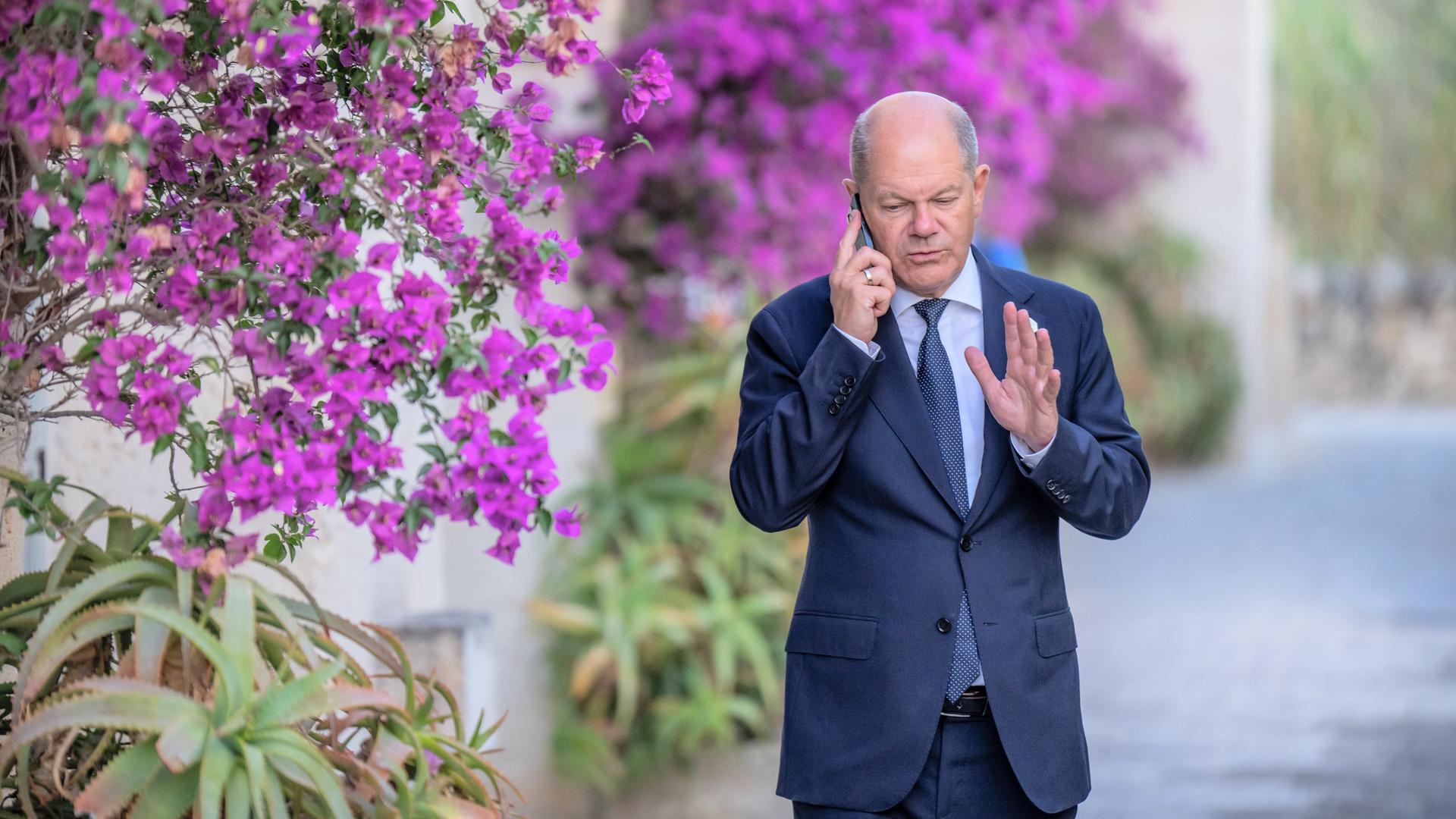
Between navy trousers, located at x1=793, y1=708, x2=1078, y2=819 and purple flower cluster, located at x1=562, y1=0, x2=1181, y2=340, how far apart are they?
3615 millimetres

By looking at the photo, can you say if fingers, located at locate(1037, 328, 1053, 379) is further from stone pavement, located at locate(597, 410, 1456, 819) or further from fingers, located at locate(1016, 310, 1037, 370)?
stone pavement, located at locate(597, 410, 1456, 819)

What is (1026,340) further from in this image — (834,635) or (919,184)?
(834,635)

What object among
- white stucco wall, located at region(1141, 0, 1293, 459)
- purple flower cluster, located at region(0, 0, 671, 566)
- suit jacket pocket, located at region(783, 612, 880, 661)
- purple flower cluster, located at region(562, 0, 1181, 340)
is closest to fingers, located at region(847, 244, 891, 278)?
purple flower cluster, located at region(0, 0, 671, 566)

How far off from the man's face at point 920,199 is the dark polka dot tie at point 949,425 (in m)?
0.10

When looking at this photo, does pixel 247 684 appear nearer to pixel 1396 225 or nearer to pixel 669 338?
pixel 669 338

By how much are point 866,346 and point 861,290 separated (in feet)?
0.26

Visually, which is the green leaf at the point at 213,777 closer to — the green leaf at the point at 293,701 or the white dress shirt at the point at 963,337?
the green leaf at the point at 293,701

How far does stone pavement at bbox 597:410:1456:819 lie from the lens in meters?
5.45

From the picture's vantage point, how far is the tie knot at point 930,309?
2.58 m

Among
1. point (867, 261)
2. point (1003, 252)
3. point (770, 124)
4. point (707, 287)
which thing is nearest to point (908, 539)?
point (867, 261)

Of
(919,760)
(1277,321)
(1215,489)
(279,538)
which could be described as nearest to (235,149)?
(279,538)

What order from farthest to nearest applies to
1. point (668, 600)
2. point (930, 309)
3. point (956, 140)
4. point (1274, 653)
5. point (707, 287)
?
point (1274, 653) < point (707, 287) < point (668, 600) < point (930, 309) < point (956, 140)

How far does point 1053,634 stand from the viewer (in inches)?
99.3

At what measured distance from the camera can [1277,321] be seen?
16391 millimetres
